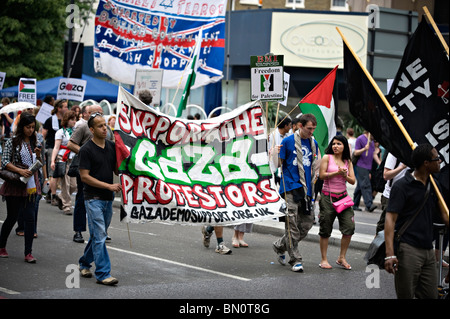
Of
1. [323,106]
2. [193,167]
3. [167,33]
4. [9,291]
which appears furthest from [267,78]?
[167,33]

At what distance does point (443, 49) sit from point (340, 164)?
332 cm

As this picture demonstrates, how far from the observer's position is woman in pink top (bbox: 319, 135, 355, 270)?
32.7 feet

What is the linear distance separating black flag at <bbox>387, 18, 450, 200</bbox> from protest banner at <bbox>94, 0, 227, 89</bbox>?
11047 mm

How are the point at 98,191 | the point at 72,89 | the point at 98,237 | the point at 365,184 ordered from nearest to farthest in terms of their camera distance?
the point at 98,237 → the point at 98,191 → the point at 365,184 → the point at 72,89

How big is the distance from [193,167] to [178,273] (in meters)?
1.33

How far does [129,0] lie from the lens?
18.2 meters

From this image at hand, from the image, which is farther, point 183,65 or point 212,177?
point 183,65

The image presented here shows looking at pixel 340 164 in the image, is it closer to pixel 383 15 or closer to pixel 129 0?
pixel 129 0

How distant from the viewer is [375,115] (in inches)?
276

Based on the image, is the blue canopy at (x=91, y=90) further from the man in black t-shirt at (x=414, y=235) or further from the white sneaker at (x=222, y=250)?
the man in black t-shirt at (x=414, y=235)

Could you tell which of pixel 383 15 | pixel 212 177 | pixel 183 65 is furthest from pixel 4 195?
pixel 383 15

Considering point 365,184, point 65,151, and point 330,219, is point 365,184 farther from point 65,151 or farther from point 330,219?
point 330,219

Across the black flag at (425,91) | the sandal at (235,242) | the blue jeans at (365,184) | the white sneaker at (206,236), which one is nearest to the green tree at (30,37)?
the blue jeans at (365,184)

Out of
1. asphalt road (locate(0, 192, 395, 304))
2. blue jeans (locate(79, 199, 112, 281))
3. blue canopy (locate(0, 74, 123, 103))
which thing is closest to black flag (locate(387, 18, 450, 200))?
asphalt road (locate(0, 192, 395, 304))
